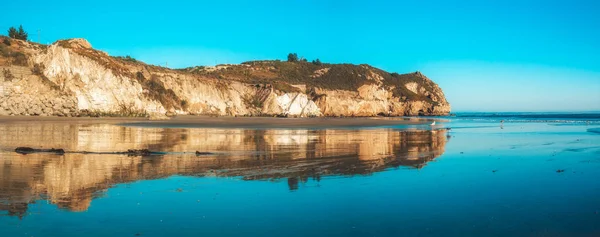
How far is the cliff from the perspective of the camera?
46312 millimetres

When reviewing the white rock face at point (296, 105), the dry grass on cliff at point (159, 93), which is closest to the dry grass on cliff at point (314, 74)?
the white rock face at point (296, 105)

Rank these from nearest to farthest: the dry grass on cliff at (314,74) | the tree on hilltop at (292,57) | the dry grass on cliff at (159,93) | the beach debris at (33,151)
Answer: the beach debris at (33,151)
the dry grass on cliff at (159,93)
the dry grass on cliff at (314,74)
the tree on hilltop at (292,57)

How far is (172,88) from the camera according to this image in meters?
65.8

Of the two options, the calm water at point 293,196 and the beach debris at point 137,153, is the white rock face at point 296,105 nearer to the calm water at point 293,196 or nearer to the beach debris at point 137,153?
the beach debris at point 137,153

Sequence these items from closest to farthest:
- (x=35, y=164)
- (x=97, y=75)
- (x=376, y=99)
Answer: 1. (x=35, y=164)
2. (x=97, y=75)
3. (x=376, y=99)

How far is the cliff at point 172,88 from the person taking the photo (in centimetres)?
4631

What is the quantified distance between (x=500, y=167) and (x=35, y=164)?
13.1m

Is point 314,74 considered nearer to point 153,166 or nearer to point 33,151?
point 33,151

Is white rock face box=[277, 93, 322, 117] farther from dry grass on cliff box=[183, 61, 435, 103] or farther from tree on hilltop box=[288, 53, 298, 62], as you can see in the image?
tree on hilltop box=[288, 53, 298, 62]

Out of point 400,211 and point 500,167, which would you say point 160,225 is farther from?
point 500,167

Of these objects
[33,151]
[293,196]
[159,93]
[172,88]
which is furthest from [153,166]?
[172,88]

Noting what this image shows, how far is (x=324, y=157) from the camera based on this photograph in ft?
50.1

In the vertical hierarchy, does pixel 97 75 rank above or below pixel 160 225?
above

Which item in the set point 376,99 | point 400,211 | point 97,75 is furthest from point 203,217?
point 376,99
